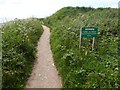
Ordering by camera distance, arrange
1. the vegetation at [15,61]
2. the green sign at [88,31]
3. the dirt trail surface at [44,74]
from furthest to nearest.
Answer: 1. the green sign at [88,31]
2. the dirt trail surface at [44,74]
3. the vegetation at [15,61]

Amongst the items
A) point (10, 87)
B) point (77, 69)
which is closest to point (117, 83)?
point (77, 69)

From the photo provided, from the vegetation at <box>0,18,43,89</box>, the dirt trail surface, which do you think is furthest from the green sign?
the vegetation at <box>0,18,43,89</box>

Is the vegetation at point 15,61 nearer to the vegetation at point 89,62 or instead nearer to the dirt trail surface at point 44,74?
the dirt trail surface at point 44,74

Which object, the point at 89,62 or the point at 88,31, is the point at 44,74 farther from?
the point at 88,31

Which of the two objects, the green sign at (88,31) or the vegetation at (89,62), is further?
the green sign at (88,31)

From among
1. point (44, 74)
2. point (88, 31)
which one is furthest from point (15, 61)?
point (88, 31)

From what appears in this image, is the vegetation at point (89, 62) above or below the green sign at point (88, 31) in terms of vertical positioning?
below

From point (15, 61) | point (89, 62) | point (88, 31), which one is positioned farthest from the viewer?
point (88, 31)

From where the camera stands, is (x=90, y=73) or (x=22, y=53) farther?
(x=22, y=53)

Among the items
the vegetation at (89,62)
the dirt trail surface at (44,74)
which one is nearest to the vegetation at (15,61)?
the dirt trail surface at (44,74)

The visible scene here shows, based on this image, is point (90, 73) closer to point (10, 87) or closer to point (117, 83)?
point (117, 83)

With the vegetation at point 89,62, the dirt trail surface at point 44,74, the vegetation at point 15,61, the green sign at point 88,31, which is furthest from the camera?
the green sign at point 88,31

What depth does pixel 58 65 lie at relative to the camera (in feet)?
57.6

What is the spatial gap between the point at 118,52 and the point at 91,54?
6.61 ft
